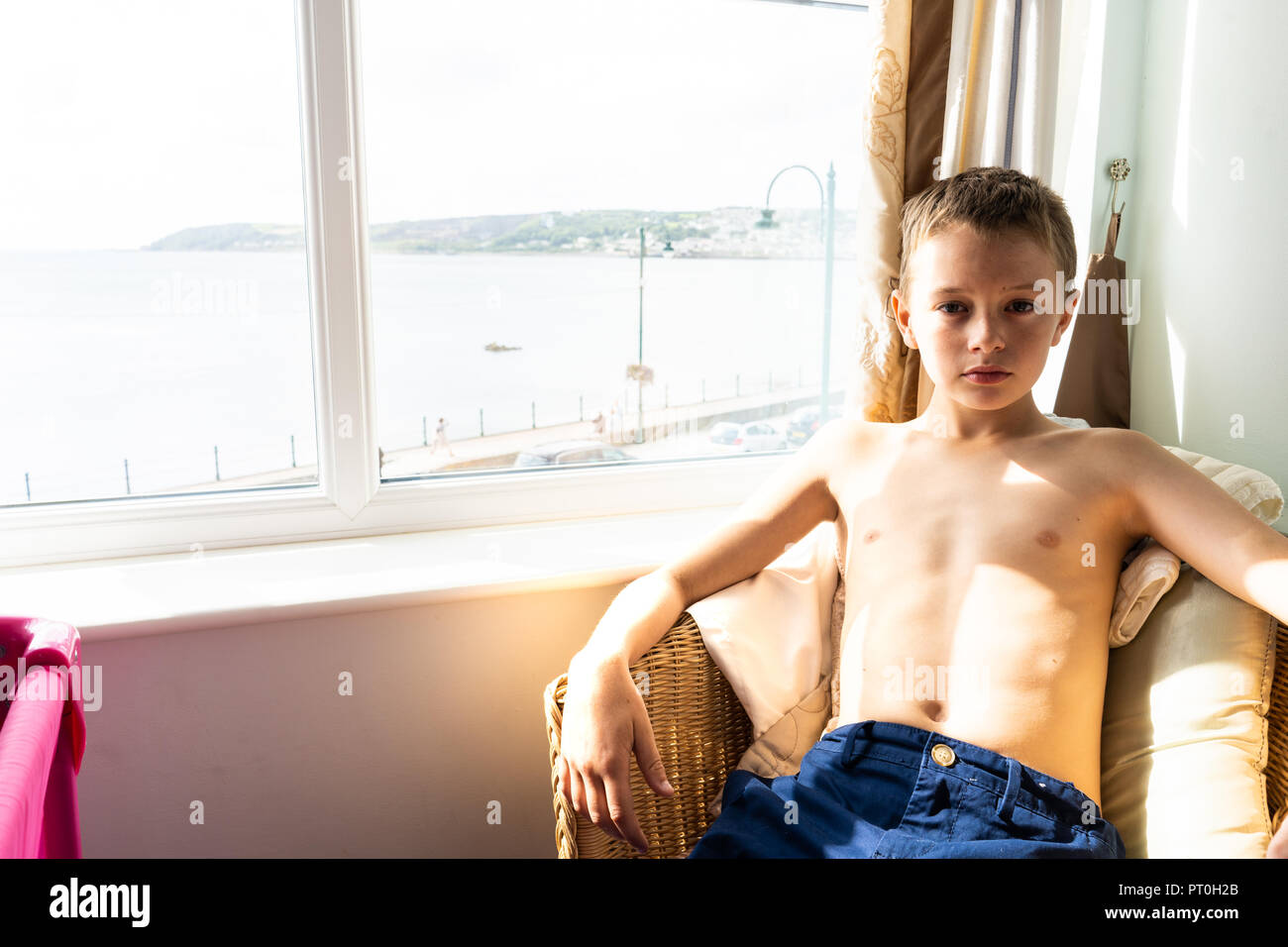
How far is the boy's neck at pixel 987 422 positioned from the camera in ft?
4.65

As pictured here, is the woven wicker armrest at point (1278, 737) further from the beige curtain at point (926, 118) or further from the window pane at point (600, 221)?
the window pane at point (600, 221)

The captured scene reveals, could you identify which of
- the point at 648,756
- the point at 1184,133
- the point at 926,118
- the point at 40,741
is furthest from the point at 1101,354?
the point at 40,741

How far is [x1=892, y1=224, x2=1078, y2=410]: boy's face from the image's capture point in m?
1.32

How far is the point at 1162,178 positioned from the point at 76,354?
1967mm

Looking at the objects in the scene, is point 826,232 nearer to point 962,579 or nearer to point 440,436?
point 440,436

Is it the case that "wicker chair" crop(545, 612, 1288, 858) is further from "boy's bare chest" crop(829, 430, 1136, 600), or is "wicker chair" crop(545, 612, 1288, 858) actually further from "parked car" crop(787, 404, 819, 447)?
"parked car" crop(787, 404, 819, 447)

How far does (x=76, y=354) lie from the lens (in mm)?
1706

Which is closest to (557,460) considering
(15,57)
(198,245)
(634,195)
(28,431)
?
(634,195)

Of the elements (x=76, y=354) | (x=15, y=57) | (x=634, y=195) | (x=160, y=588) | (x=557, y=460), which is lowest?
(x=160, y=588)

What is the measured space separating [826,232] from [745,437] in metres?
0.48

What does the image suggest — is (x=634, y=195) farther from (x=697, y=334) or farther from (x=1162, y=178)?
(x=1162, y=178)

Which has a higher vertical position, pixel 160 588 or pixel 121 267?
pixel 121 267

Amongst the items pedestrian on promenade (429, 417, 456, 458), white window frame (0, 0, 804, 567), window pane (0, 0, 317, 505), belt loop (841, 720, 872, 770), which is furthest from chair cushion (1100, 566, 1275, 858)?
window pane (0, 0, 317, 505)

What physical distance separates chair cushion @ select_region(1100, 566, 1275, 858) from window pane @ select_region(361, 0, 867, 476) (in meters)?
0.80
